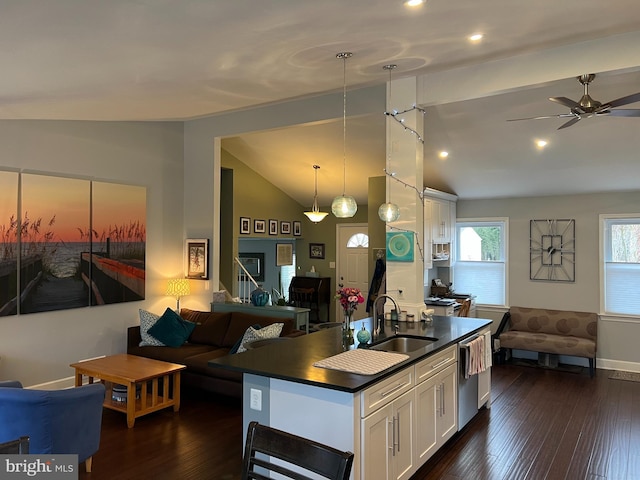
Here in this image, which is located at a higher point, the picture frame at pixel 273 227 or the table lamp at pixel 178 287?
the picture frame at pixel 273 227

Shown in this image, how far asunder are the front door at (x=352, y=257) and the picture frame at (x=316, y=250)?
393 mm

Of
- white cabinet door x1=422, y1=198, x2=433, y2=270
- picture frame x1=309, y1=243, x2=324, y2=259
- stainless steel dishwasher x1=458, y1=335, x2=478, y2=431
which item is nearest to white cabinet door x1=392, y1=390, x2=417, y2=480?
stainless steel dishwasher x1=458, y1=335, x2=478, y2=431

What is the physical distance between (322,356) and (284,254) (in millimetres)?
6939

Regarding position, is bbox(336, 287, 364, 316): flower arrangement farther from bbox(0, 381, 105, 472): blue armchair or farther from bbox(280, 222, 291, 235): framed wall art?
bbox(280, 222, 291, 235): framed wall art

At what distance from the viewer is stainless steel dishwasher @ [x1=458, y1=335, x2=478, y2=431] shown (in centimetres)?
397

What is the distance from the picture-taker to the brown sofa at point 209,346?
194 inches

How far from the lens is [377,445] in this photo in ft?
8.87

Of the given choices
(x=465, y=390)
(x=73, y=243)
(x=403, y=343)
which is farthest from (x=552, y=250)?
(x=73, y=243)

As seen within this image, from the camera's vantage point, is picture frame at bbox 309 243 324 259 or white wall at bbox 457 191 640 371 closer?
white wall at bbox 457 191 640 371

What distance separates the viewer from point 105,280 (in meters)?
5.65

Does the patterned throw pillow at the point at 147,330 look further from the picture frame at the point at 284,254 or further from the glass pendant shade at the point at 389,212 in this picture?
the picture frame at the point at 284,254

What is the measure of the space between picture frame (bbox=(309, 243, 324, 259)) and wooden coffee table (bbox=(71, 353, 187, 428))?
546 cm

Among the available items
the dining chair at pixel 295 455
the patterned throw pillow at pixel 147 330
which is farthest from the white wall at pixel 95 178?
the dining chair at pixel 295 455

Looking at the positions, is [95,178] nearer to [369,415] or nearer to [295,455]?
[369,415]
